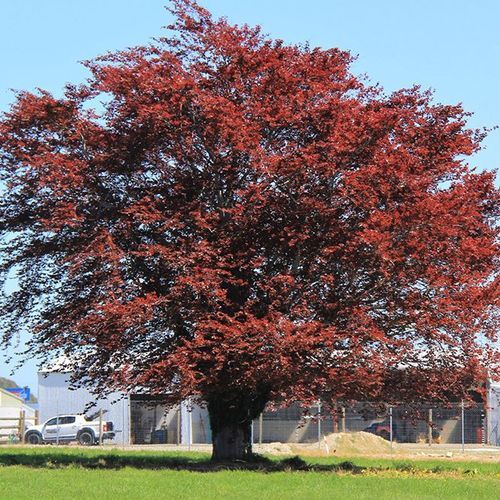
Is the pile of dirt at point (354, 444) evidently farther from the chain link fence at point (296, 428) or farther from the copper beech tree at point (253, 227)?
the copper beech tree at point (253, 227)

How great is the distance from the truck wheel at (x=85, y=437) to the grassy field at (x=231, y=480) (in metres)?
21.4

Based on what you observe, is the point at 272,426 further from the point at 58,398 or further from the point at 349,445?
the point at 58,398

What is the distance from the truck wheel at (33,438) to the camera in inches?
1850

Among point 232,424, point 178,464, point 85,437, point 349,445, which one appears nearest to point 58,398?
point 85,437

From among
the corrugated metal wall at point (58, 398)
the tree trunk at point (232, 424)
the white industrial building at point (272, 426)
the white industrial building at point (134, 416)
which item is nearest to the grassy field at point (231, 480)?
the tree trunk at point (232, 424)

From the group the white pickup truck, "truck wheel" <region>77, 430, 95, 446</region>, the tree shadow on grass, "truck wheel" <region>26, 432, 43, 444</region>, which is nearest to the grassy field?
the tree shadow on grass

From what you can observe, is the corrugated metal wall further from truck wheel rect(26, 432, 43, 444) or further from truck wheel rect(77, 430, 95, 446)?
truck wheel rect(77, 430, 95, 446)

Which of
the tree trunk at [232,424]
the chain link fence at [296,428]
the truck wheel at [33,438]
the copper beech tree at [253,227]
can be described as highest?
the copper beech tree at [253,227]

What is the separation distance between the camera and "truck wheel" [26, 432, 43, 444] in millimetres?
47000

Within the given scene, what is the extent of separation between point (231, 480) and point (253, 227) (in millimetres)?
5629

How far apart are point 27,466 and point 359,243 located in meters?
9.14

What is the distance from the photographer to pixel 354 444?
39.1 m

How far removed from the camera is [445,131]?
22578mm

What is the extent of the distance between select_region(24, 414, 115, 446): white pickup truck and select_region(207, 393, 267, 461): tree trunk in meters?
22.5
